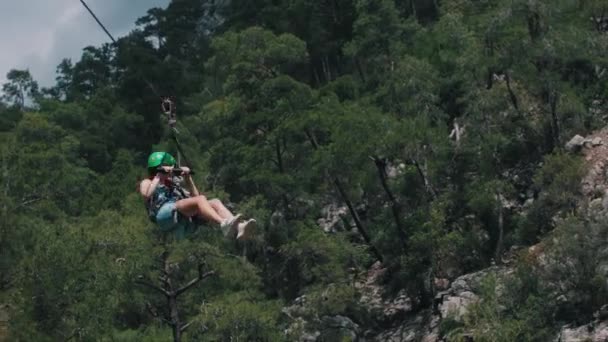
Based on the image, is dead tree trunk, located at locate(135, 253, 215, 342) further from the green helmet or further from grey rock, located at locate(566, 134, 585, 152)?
the green helmet

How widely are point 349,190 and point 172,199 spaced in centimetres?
2731

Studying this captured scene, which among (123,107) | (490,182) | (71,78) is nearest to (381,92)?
(490,182)

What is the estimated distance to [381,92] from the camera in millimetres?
39031

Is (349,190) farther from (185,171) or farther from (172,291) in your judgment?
(185,171)

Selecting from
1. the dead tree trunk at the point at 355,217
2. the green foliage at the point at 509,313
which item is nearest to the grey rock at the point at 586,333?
the green foliage at the point at 509,313

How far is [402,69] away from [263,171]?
21.5 feet

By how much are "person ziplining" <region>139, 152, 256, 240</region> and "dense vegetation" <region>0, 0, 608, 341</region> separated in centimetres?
1650

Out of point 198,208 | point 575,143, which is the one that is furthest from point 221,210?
point 575,143

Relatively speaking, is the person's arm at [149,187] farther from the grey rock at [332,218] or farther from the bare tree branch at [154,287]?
the grey rock at [332,218]

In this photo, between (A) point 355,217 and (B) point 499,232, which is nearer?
(B) point 499,232

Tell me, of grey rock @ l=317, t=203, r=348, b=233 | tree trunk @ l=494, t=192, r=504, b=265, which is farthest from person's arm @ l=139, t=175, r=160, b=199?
grey rock @ l=317, t=203, r=348, b=233

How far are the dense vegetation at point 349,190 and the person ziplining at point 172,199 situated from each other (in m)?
16.5

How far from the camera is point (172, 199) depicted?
10758mm

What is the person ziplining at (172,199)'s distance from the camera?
1005cm
